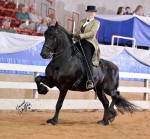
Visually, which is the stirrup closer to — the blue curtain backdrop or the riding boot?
the riding boot

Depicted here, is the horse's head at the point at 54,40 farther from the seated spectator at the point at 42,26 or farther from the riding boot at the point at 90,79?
the seated spectator at the point at 42,26

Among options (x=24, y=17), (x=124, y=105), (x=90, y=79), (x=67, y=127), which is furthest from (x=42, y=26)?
(x=67, y=127)

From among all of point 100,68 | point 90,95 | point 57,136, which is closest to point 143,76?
point 90,95

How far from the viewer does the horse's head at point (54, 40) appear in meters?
6.43

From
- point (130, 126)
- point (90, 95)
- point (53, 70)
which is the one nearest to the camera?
point (53, 70)

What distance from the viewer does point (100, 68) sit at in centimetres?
762

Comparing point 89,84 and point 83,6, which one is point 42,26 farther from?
point 89,84

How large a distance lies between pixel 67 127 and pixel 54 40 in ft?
5.52

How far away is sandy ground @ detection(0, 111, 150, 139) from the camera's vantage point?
217 inches

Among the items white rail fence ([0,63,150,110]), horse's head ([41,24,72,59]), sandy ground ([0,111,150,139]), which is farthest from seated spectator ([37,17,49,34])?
horse's head ([41,24,72,59])

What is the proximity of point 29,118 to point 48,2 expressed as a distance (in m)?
10.2

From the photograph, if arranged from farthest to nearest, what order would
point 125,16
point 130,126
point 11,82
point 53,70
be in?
point 125,16 → point 11,82 → point 130,126 → point 53,70

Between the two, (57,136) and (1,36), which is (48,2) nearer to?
(1,36)

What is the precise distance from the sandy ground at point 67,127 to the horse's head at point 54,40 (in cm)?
137
